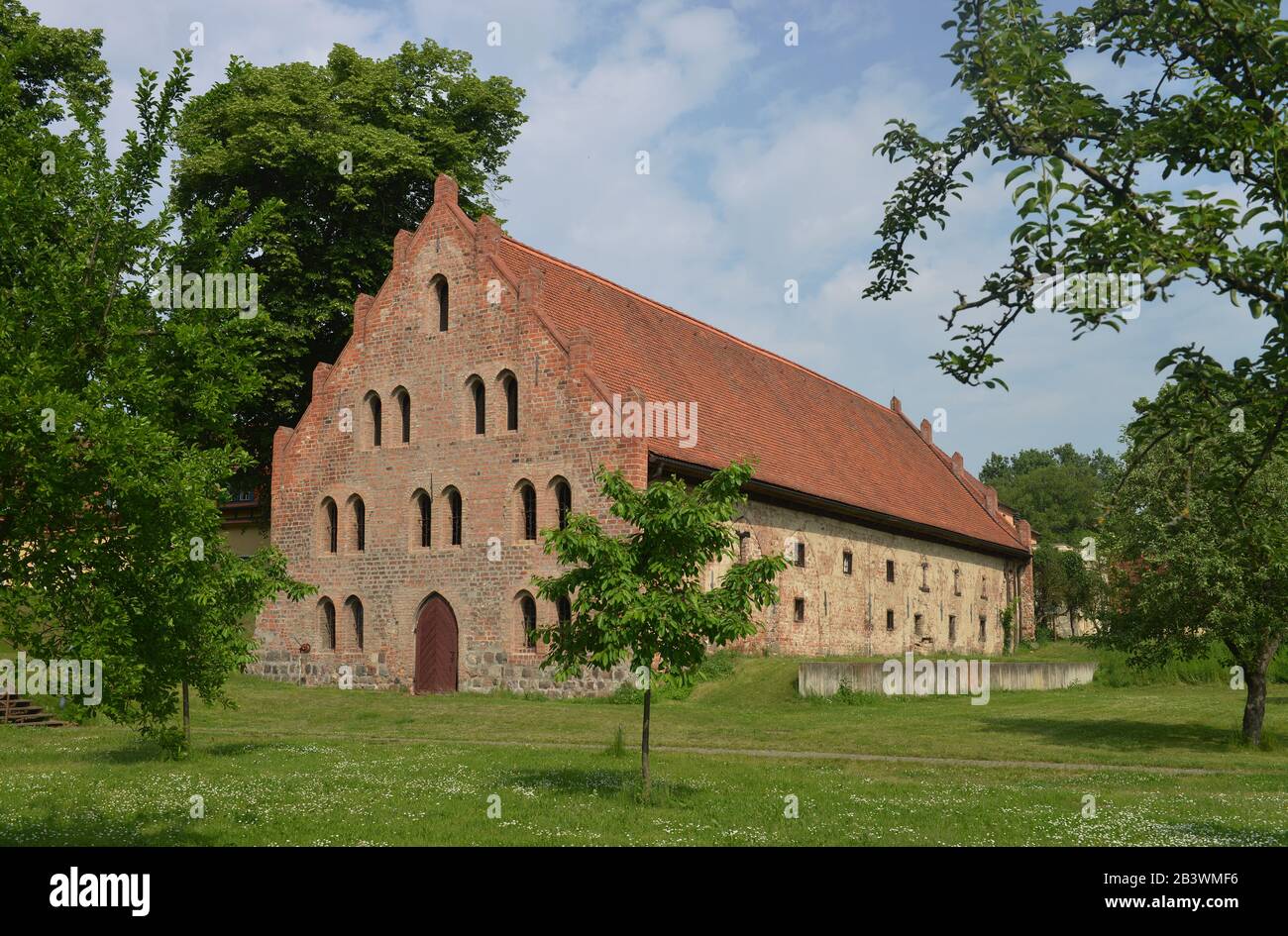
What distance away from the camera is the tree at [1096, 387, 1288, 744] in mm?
20375

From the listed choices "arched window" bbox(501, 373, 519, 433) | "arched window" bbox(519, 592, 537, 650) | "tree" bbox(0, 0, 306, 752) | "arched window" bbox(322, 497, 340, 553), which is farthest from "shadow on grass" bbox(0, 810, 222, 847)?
"arched window" bbox(322, 497, 340, 553)

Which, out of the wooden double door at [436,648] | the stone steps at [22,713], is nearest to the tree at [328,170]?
the wooden double door at [436,648]

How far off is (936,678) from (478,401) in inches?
571

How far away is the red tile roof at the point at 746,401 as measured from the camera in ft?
110

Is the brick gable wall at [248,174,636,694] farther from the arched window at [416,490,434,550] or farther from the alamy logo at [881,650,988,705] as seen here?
the alamy logo at [881,650,988,705]

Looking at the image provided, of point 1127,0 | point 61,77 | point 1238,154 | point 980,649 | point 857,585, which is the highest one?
point 61,77

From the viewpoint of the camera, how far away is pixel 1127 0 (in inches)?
316

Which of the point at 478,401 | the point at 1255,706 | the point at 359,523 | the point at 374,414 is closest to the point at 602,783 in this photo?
the point at 1255,706

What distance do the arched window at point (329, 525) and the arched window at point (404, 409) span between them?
129 inches

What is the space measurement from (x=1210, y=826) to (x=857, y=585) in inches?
1044

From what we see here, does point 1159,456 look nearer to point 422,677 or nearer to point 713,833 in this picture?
point 713,833

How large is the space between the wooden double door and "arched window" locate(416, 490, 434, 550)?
1.80 meters

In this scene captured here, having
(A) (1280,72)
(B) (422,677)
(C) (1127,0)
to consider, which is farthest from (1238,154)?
(B) (422,677)
